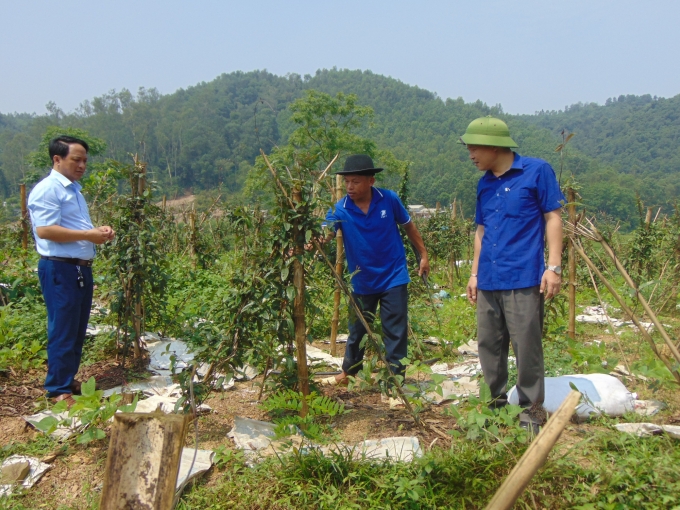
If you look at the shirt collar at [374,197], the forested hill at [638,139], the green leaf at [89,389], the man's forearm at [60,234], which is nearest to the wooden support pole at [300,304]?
the shirt collar at [374,197]

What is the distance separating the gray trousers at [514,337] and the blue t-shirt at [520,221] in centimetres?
9

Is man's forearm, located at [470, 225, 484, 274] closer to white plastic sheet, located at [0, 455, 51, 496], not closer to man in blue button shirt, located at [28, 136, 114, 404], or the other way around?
man in blue button shirt, located at [28, 136, 114, 404]

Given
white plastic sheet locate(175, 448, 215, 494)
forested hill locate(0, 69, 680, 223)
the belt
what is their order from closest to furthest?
white plastic sheet locate(175, 448, 215, 494) → the belt → forested hill locate(0, 69, 680, 223)

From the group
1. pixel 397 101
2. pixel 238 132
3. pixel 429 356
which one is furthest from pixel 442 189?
pixel 397 101

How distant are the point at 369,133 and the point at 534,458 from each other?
69.8 m

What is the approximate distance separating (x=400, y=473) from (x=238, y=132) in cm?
4912

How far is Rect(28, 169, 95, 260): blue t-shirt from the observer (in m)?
3.59

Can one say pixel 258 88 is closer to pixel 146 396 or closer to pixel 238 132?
pixel 238 132

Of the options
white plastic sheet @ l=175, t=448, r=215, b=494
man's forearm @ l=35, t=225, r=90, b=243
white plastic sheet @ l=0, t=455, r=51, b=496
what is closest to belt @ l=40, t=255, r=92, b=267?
man's forearm @ l=35, t=225, r=90, b=243

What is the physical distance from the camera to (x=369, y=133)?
69375 millimetres

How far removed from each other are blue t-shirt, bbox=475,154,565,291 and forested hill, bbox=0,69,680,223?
2904 cm

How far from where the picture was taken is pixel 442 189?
2082 inches

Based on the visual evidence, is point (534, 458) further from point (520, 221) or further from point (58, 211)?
point (58, 211)

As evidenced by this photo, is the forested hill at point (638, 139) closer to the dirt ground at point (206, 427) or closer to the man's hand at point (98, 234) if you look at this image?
the dirt ground at point (206, 427)
